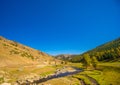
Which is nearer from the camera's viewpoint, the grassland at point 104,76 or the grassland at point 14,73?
the grassland at point 104,76

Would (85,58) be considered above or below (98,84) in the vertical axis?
above

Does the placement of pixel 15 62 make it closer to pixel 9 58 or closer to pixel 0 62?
pixel 9 58

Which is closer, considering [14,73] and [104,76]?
[104,76]

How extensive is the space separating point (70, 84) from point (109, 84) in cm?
1807

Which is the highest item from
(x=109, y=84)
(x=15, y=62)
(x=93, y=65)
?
(x=15, y=62)

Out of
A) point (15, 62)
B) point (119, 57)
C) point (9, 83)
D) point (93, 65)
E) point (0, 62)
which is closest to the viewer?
point (9, 83)

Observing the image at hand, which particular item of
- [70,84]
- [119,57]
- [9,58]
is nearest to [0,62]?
[9,58]

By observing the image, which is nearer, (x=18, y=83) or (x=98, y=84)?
(x=98, y=84)

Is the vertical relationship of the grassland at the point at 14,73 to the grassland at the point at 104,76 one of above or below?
above

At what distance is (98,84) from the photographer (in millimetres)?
77125

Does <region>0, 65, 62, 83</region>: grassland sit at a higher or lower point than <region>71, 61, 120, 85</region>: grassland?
higher

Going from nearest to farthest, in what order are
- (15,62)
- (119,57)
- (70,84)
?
1. (70,84)
2. (15,62)
3. (119,57)

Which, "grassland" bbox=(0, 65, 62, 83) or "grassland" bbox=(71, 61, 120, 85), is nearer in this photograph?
"grassland" bbox=(71, 61, 120, 85)

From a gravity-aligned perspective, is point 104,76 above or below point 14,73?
below
